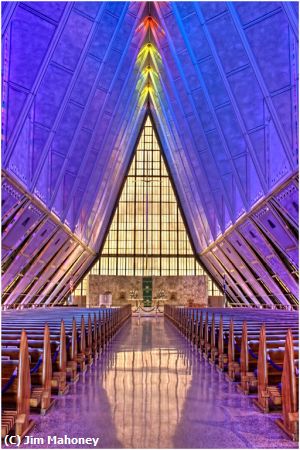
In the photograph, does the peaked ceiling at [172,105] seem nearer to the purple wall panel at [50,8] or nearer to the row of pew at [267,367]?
the purple wall panel at [50,8]

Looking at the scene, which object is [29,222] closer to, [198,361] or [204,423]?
[198,361]

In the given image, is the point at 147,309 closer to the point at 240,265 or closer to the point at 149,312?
the point at 149,312

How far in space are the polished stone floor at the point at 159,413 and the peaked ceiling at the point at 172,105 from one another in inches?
241

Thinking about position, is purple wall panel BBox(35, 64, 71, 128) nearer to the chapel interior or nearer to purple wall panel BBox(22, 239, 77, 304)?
the chapel interior

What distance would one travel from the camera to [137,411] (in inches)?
211

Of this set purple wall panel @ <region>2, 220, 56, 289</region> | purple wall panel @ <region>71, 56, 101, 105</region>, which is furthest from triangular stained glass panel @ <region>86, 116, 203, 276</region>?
purple wall panel @ <region>71, 56, 101, 105</region>

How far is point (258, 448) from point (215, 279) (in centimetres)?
3424

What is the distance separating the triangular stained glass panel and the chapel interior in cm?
956

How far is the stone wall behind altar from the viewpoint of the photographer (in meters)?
35.9

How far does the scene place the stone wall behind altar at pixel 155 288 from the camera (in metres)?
35.9

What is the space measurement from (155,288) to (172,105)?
17.7 m

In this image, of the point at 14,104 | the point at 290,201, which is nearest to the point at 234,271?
the point at 290,201

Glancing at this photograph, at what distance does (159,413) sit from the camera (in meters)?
5.29

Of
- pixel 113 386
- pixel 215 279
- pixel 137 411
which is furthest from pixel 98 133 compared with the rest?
pixel 215 279
